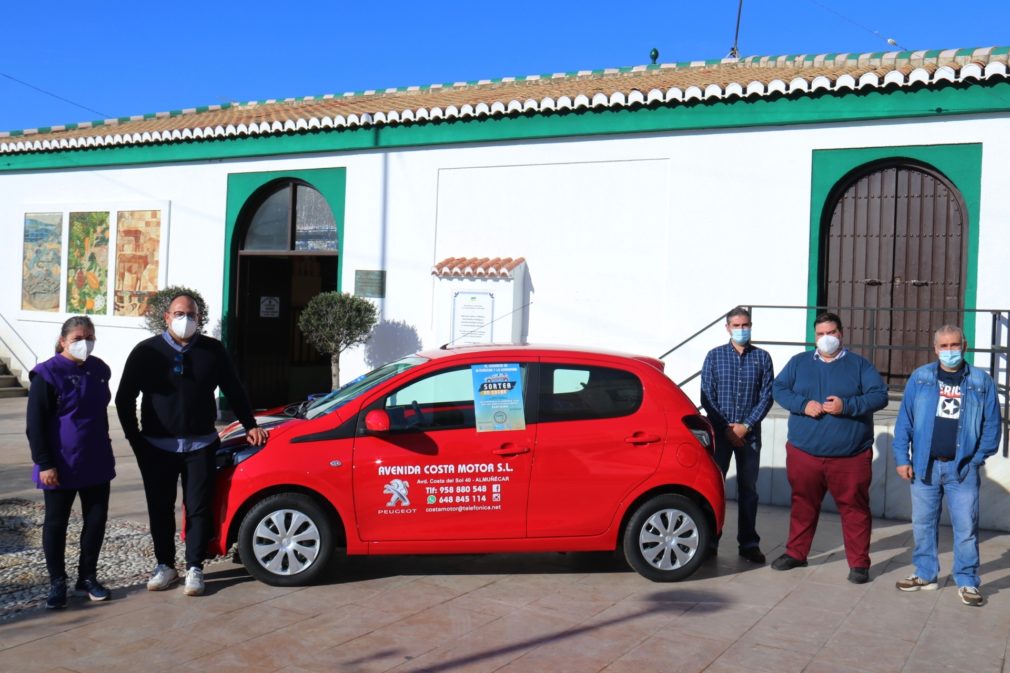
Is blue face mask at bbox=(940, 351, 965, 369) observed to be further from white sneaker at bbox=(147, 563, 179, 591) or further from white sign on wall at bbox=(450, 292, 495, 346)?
white sign on wall at bbox=(450, 292, 495, 346)

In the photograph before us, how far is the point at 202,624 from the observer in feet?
18.5

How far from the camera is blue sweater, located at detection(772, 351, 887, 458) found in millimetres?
6727

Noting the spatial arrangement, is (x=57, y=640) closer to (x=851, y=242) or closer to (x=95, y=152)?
(x=851, y=242)

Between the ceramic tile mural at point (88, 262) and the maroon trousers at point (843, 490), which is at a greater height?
the ceramic tile mural at point (88, 262)

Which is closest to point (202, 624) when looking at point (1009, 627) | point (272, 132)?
point (1009, 627)

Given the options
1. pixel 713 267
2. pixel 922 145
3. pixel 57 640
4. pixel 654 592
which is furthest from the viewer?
pixel 713 267

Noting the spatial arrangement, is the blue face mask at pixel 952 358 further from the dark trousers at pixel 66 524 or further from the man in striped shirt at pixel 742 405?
the dark trousers at pixel 66 524

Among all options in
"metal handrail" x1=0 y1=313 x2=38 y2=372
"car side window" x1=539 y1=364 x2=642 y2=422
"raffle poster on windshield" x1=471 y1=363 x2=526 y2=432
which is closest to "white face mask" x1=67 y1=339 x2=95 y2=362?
"raffle poster on windshield" x1=471 y1=363 x2=526 y2=432

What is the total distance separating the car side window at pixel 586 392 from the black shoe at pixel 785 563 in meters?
1.60

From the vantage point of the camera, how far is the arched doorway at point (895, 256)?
1042 cm

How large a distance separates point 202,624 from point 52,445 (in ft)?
4.48

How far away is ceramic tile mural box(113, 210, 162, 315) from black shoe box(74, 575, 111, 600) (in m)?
9.77

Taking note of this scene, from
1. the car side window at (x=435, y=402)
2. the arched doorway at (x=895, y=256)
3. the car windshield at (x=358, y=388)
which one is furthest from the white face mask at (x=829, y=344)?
the arched doorway at (x=895, y=256)

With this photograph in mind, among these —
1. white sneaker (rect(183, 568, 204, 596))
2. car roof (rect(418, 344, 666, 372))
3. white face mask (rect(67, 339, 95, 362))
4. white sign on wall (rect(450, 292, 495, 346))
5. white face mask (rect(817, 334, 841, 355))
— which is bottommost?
white sneaker (rect(183, 568, 204, 596))
